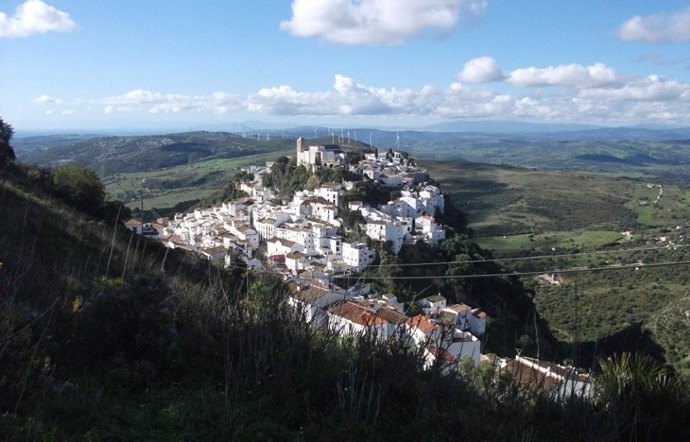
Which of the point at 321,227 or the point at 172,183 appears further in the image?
the point at 172,183

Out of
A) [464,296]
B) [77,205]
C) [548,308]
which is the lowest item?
[548,308]

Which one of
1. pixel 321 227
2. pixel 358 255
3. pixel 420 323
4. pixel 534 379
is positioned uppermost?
pixel 534 379

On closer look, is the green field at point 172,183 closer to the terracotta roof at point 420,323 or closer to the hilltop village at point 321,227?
the hilltop village at point 321,227

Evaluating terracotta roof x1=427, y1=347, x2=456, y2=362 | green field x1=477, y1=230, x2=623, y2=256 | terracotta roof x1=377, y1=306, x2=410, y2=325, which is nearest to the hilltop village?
green field x1=477, y1=230, x2=623, y2=256

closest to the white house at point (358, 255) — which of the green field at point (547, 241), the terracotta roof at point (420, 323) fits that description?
the green field at point (547, 241)

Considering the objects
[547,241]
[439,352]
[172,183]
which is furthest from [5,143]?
[172,183]

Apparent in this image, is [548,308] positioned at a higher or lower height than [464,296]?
lower

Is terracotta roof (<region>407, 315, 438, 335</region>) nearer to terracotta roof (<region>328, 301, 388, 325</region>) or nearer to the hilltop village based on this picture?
terracotta roof (<region>328, 301, 388, 325</region>)

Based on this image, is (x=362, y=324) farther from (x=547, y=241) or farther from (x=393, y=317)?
(x=547, y=241)

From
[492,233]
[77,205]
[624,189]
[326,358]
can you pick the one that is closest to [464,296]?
[77,205]

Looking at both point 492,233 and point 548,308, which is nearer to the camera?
point 548,308

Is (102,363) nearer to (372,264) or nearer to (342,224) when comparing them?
(372,264)
